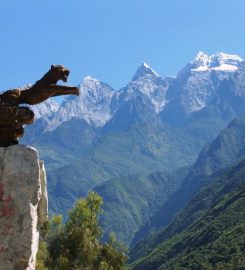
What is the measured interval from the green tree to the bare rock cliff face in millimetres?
10851

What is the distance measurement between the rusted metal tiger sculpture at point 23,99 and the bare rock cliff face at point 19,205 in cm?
46

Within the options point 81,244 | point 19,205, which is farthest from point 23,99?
point 81,244

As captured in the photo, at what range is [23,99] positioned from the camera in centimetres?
1164

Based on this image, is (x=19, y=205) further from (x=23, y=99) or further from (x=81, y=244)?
(x=81, y=244)

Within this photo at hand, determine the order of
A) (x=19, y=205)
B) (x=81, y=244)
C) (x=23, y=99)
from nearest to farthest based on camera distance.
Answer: (x=19, y=205) → (x=23, y=99) → (x=81, y=244)

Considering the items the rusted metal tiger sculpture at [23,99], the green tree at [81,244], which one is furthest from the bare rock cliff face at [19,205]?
the green tree at [81,244]

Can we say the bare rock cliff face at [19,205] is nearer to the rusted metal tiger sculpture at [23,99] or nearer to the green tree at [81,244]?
the rusted metal tiger sculpture at [23,99]

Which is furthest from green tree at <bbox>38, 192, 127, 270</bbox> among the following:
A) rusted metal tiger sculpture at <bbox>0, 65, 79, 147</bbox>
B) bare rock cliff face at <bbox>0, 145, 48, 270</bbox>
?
bare rock cliff face at <bbox>0, 145, 48, 270</bbox>

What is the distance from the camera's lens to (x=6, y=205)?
34.6ft

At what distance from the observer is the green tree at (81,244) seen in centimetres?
2305

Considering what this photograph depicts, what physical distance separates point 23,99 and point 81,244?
1262 centimetres

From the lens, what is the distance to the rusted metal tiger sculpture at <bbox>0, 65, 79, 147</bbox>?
1109cm

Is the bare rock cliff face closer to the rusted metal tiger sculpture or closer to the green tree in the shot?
the rusted metal tiger sculpture

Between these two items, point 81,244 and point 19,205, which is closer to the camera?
point 19,205
